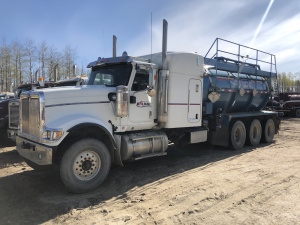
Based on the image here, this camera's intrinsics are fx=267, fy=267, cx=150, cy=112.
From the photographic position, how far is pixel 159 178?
6.18 metres

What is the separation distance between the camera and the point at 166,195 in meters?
5.08

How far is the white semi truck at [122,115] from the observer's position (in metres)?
5.18

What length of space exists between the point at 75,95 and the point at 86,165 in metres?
1.44

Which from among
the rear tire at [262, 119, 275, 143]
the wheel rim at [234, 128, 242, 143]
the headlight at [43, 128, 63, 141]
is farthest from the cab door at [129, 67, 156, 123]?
the rear tire at [262, 119, 275, 143]

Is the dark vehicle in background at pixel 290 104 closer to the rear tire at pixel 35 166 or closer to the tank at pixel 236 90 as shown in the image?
the tank at pixel 236 90

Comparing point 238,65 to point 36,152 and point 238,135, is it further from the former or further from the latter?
point 36,152

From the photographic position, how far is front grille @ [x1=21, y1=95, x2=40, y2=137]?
5.29m

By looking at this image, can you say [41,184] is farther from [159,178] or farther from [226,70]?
[226,70]

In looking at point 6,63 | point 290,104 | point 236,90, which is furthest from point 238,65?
point 6,63

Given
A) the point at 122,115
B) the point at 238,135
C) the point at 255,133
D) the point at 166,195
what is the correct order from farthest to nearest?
the point at 255,133, the point at 238,135, the point at 122,115, the point at 166,195

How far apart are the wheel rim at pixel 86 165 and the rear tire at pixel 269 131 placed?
832cm

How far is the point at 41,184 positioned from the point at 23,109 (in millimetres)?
1708

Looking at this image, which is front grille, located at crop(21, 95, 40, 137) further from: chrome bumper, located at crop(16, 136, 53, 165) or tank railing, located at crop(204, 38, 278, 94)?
tank railing, located at crop(204, 38, 278, 94)

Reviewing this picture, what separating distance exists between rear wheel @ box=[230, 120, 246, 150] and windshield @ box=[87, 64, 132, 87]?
5061 millimetres
